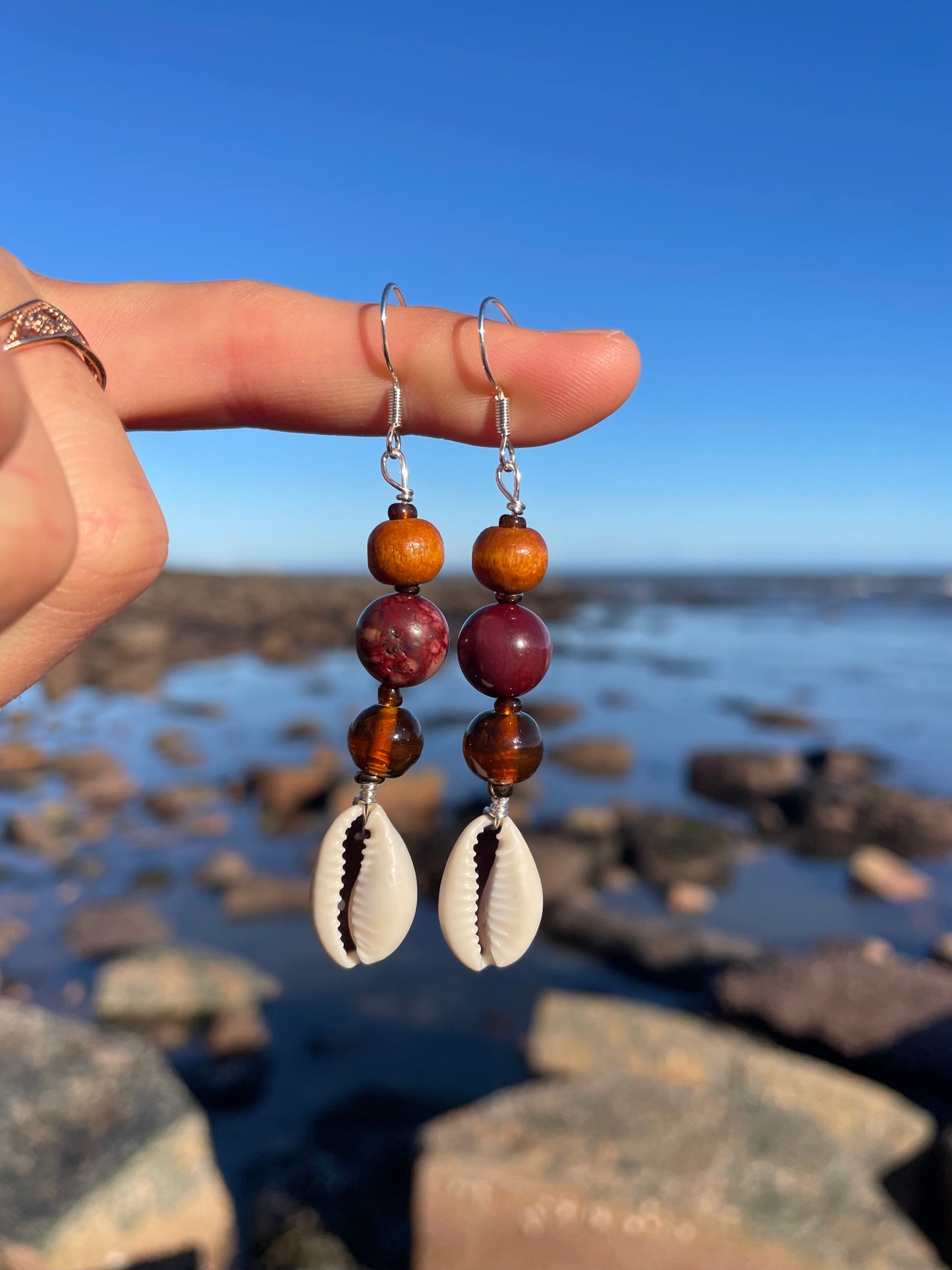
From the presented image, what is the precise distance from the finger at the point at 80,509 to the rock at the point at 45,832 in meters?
4.82

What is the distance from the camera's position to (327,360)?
2.05 meters

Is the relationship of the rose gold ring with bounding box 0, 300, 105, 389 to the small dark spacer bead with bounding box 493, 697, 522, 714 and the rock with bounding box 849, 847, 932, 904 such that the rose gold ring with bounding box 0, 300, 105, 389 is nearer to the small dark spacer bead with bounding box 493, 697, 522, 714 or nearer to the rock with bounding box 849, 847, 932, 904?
the small dark spacer bead with bounding box 493, 697, 522, 714

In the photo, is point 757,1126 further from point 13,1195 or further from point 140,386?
point 140,386

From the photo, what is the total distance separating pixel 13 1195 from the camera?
7.77 feet

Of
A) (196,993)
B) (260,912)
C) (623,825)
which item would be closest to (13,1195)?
(196,993)

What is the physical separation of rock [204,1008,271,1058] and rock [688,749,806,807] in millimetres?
4411

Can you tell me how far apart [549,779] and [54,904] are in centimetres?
398

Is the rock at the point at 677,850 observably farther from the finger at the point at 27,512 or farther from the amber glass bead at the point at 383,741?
the finger at the point at 27,512

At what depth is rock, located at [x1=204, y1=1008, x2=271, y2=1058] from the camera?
3684 millimetres

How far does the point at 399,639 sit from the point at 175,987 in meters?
2.88

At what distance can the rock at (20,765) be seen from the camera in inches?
281

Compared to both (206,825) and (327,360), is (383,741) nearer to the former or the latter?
(327,360)

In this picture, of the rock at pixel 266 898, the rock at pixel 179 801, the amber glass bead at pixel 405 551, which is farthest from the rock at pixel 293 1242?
the rock at pixel 179 801

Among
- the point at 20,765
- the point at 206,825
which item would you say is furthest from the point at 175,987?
the point at 20,765
